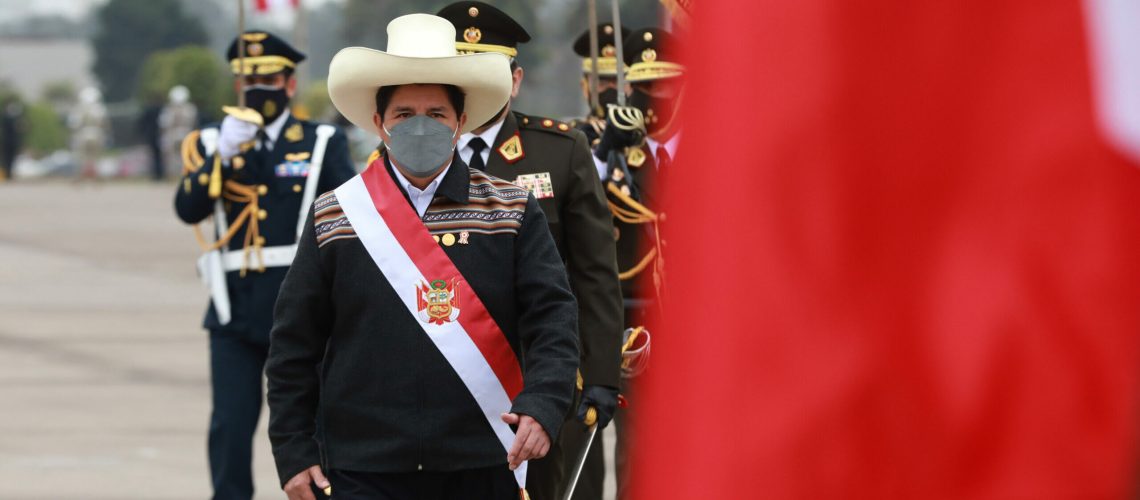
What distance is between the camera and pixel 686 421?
0.97 metres

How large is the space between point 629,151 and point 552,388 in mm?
2581

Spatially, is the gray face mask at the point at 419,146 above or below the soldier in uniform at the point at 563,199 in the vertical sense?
above

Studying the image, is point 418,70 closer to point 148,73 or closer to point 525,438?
point 525,438

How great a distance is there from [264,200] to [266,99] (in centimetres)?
44

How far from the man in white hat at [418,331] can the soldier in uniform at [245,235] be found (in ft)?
8.57

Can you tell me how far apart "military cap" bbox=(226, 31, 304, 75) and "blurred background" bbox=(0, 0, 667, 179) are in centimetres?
1650

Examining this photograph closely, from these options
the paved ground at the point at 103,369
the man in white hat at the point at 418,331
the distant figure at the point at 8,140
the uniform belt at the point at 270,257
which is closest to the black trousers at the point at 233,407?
the uniform belt at the point at 270,257

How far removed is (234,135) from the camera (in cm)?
677

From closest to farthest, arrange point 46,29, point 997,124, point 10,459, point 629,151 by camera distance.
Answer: point 997,124, point 629,151, point 10,459, point 46,29

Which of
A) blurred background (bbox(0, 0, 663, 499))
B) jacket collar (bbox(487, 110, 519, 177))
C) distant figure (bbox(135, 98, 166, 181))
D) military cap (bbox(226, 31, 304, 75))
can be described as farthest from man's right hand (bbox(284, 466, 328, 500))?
distant figure (bbox(135, 98, 166, 181))

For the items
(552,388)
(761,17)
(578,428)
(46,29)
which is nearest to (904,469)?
(761,17)

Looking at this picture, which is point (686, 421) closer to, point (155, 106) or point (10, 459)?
point (10, 459)

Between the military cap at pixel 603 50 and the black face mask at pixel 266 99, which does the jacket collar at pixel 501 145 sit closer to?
the black face mask at pixel 266 99

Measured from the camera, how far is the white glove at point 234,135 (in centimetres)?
678
